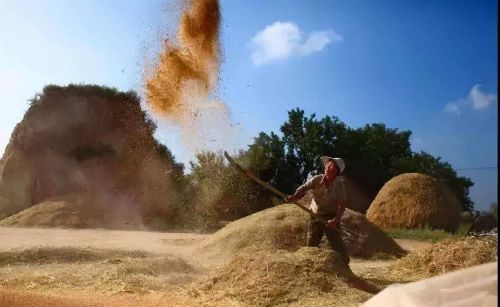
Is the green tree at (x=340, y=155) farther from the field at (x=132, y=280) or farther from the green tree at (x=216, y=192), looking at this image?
the field at (x=132, y=280)

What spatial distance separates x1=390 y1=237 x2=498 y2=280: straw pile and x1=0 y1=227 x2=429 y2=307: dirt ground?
658mm

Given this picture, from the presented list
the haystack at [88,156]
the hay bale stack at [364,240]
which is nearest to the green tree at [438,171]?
the haystack at [88,156]

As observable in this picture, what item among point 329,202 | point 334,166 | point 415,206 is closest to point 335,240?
point 329,202

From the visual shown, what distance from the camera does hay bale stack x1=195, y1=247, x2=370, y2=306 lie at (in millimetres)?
5680

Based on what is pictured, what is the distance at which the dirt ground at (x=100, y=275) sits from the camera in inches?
215

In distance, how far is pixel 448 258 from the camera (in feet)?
27.2

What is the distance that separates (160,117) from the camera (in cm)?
1205

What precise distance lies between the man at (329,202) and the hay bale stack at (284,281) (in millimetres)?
738

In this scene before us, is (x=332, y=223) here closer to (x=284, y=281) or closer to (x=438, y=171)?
(x=284, y=281)

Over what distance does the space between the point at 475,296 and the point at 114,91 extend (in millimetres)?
21699

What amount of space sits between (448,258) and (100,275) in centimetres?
546

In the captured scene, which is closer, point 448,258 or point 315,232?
point 315,232

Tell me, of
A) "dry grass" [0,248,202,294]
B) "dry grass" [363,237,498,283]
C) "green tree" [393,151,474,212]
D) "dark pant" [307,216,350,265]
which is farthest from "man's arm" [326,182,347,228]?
"green tree" [393,151,474,212]

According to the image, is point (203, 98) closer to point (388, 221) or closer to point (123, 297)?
point (123, 297)
